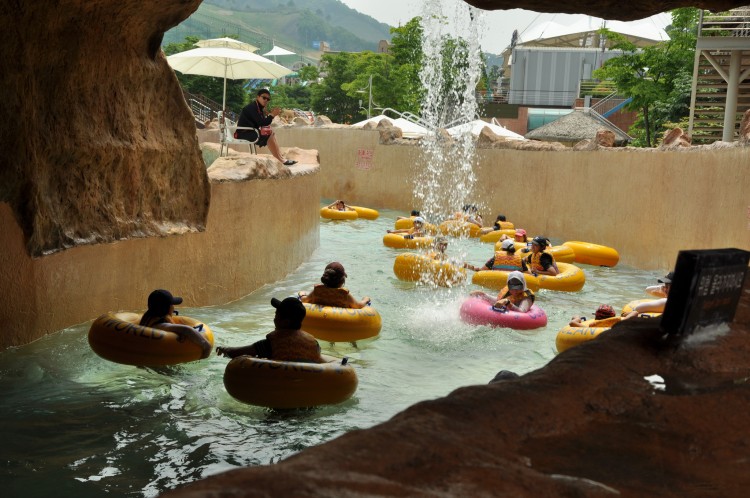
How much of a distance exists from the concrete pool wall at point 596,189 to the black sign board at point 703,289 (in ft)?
25.9

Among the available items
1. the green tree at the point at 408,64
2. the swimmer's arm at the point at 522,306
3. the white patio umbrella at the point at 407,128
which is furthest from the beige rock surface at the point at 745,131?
the green tree at the point at 408,64

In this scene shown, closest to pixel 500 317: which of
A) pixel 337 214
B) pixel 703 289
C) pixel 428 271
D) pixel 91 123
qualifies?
pixel 428 271

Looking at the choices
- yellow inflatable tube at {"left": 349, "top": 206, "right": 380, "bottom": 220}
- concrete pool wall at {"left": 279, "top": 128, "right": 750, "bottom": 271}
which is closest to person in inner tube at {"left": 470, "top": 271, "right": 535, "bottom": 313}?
concrete pool wall at {"left": 279, "top": 128, "right": 750, "bottom": 271}

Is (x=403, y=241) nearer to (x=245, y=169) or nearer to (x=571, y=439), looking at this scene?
(x=245, y=169)

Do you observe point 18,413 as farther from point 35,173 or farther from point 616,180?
point 616,180

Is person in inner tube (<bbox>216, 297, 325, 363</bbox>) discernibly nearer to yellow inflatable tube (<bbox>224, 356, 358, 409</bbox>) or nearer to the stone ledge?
yellow inflatable tube (<bbox>224, 356, 358, 409</bbox>)

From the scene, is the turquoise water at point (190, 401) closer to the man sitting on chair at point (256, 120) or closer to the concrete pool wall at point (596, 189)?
the man sitting on chair at point (256, 120)

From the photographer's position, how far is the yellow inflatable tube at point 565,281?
36.3 ft

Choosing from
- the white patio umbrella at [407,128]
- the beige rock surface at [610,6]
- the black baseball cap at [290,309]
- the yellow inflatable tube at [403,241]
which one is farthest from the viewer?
the white patio umbrella at [407,128]

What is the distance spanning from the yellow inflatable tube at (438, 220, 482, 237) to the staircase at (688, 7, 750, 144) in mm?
4294

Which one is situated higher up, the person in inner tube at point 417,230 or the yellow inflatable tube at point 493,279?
the person in inner tube at point 417,230

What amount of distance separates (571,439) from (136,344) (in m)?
4.41

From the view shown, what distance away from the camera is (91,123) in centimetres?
684

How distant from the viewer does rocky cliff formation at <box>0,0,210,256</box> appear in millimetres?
6160
